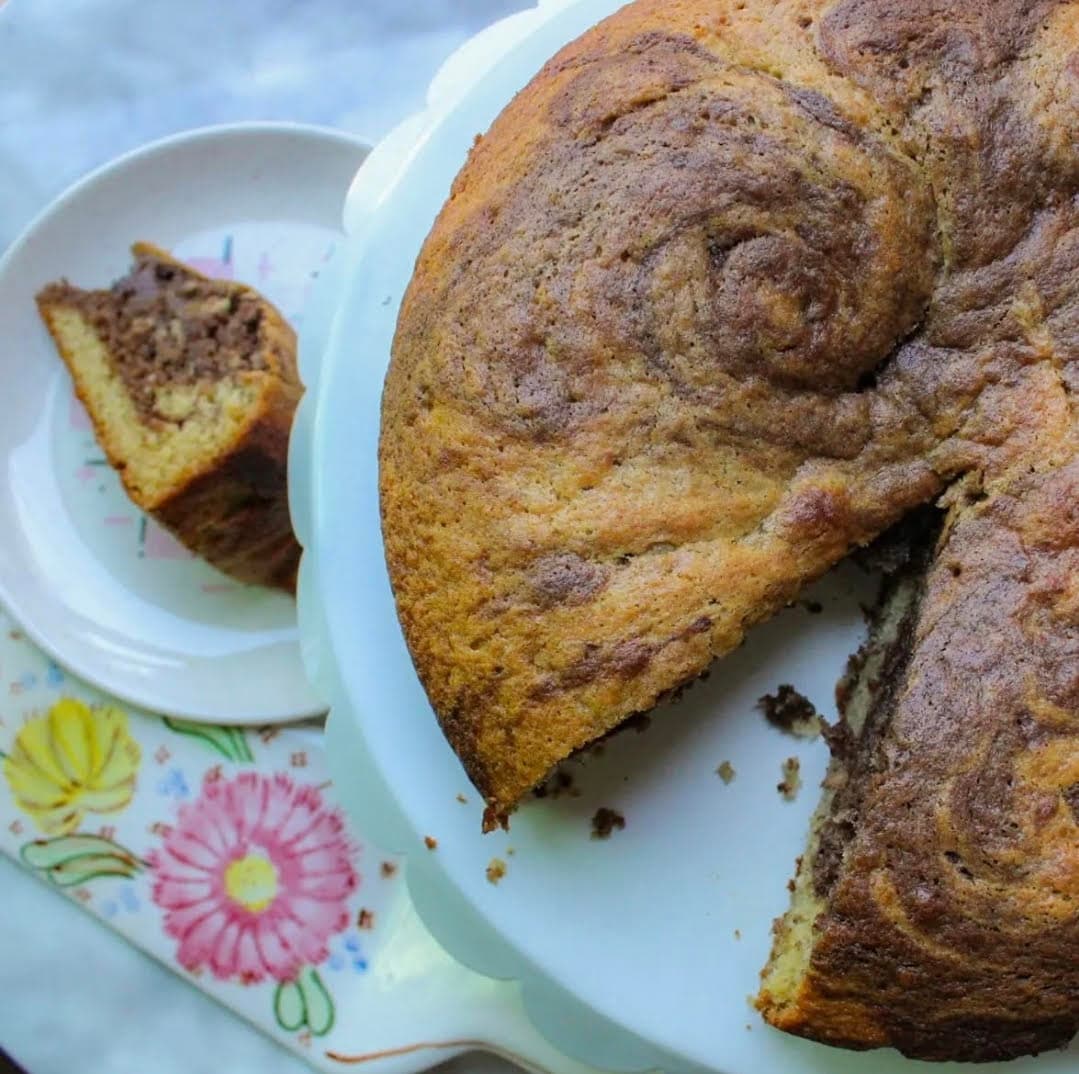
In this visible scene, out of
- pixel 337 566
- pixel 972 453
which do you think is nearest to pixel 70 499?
pixel 337 566

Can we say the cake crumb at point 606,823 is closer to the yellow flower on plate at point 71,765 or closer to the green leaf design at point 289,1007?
the green leaf design at point 289,1007

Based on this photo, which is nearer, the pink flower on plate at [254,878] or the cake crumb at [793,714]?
the cake crumb at [793,714]

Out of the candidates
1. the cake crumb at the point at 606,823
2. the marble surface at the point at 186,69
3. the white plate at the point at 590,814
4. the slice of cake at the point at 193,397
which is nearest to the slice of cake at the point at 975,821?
the white plate at the point at 590,814

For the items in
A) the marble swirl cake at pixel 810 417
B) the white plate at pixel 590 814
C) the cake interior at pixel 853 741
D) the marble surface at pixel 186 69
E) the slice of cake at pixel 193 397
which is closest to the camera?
the marble swirl cake at pixel 810 417

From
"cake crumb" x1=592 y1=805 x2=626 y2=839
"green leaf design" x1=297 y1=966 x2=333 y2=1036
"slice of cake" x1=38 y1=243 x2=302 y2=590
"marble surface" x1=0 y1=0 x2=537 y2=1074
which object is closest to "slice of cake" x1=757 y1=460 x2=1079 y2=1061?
"cake crumb" x1=592 y1=805 x2=626 y2=839

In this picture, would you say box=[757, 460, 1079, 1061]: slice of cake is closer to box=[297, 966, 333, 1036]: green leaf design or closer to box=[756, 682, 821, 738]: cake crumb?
box=[756, 682, 821, 738]: cake crumb

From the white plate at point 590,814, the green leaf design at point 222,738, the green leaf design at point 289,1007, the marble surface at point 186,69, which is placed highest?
the marble surface at point 186,69

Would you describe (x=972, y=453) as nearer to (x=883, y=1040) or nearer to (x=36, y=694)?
(x=883, y=1040)
